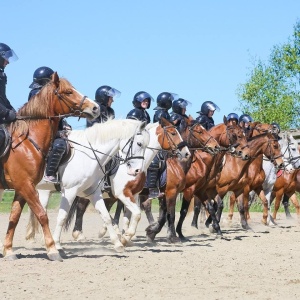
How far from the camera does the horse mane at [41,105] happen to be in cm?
1252

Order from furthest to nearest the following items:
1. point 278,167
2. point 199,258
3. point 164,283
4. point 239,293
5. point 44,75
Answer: point 278,167
point 44,75
point 199,258
point 164,283
point 239,293

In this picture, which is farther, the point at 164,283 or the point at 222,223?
the point at 222,223

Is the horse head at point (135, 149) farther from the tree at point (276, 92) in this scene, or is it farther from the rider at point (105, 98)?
the tree at point (276, 92)

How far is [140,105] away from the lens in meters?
16.2

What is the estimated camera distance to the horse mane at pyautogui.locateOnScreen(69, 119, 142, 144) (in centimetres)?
1399

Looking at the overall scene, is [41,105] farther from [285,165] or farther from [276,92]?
[276,92]

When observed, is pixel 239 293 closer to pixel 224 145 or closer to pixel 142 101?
pixel 142 101

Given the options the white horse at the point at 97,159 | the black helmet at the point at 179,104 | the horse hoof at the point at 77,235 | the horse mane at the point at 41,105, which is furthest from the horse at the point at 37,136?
the black helmet at the point at 179,104

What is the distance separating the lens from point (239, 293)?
369 inches

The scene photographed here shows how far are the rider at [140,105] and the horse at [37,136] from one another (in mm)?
3546

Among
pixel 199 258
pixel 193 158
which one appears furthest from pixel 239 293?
pixel 193 158

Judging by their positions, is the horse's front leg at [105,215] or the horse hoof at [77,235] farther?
the horse hoof at [77,235]

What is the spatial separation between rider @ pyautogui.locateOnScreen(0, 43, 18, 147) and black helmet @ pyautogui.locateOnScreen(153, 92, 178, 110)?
5129mm

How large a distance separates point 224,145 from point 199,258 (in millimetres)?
6796
